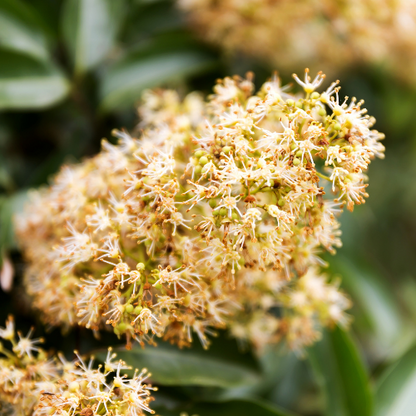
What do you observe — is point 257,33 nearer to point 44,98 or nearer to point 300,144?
point 44,98

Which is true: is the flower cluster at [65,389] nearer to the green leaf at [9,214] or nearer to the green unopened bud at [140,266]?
the green unopened bud at [140,266]

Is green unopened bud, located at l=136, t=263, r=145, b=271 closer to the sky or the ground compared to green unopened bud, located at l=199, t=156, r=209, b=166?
closer to the ground

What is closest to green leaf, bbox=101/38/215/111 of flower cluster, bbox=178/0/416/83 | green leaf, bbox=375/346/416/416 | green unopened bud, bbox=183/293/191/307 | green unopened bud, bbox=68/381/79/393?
flower cluster, bbox=178/0/416/83

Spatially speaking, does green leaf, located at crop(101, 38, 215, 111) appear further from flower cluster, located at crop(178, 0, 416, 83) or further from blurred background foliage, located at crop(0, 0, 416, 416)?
flower cluster, located at crop(178, 0, 416, 83)

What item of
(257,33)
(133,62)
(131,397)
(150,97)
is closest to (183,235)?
(131,397)

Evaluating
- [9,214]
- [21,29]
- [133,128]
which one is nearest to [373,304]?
[133,128]

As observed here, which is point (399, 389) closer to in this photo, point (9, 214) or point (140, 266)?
point (140, 266)
